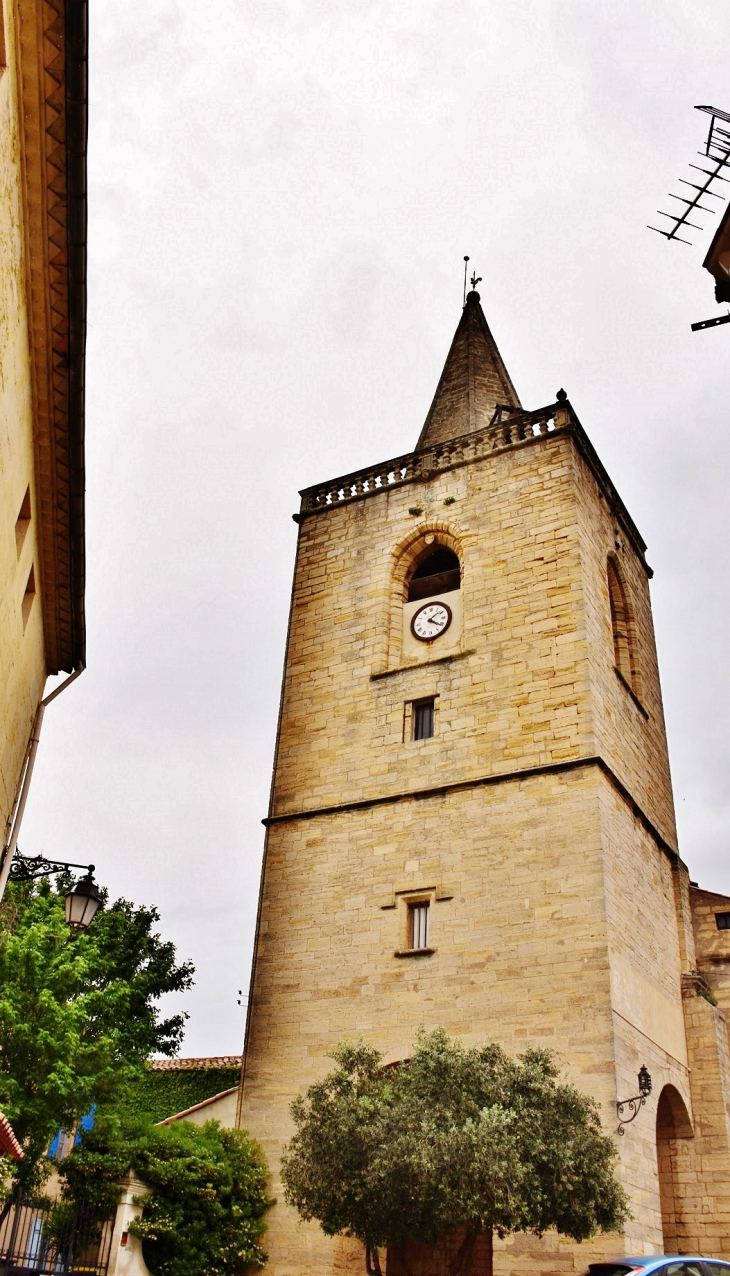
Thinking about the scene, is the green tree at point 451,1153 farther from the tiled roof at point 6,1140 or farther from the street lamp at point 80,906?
the street lamp at point 80,906

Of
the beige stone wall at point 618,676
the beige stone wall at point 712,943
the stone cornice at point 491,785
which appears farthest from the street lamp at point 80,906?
the beige stone wall at point 712,943

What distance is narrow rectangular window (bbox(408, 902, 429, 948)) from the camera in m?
14.8

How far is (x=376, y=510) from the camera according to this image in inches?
784

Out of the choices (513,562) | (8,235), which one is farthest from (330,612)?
(8,235)

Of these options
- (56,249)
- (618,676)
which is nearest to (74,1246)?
(56,249)

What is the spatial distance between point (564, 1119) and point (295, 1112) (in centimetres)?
285

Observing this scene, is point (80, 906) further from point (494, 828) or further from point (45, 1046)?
point (494, 828)

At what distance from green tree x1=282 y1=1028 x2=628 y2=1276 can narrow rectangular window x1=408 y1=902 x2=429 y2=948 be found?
3.75m

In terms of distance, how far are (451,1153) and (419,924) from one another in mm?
5441

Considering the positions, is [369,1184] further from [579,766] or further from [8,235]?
[8,235]

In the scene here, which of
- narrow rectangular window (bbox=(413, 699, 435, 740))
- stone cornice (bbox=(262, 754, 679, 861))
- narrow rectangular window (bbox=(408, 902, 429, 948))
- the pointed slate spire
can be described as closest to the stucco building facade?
stone cornice (bbox=(262, 754, 679, 861))

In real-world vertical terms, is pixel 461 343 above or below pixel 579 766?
above

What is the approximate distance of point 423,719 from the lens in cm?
1681

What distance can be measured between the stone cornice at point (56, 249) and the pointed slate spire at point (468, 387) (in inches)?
456
